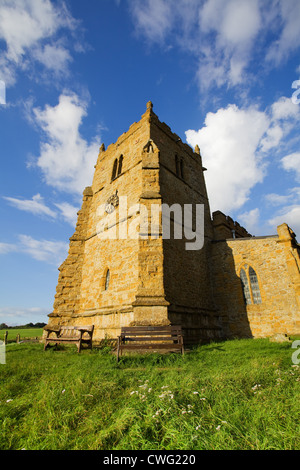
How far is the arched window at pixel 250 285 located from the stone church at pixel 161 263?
53mm

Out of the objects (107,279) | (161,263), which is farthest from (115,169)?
(161,263)

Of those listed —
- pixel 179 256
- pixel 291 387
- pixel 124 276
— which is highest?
pixel 179 256

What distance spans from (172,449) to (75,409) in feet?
4.72

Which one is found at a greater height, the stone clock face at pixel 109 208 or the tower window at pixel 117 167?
the tower window at pixel 117 167

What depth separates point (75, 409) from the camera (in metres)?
2.78

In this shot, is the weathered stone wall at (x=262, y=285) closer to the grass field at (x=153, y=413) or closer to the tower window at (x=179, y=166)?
the tower window at (x=179, y=166)

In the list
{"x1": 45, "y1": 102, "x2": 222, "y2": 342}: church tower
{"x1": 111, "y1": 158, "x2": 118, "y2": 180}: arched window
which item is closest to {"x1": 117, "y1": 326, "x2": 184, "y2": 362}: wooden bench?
{"x1": 45, "y1": 102, "x2": 222, "y2": 342}: church tower

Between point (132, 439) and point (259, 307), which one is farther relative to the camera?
point (259, 307)

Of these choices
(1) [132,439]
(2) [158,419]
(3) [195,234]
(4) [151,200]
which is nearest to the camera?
(1) [132,439]

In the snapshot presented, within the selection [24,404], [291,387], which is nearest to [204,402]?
[291,387]

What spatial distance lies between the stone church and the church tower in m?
0.05

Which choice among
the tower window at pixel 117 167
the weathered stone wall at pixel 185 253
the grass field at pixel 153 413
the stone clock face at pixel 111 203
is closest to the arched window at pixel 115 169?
the tower window at pixel 117 167

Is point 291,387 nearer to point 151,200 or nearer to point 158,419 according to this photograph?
point 158,419

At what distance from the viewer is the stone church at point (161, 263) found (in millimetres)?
9326
